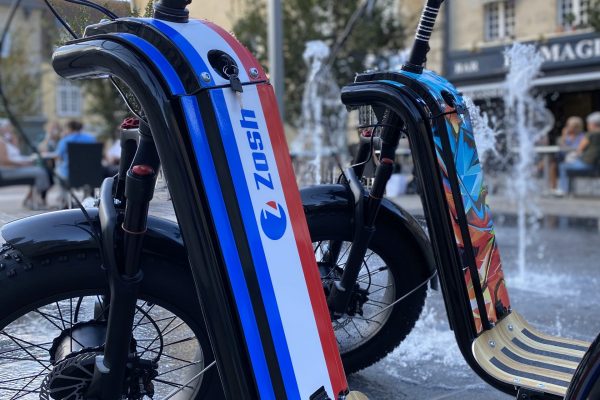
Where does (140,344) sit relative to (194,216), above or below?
below

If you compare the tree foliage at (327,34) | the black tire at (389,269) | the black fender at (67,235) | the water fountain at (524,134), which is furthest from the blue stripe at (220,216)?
the tree foliage at (327,34)

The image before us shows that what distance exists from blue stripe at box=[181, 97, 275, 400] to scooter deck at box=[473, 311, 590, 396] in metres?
0.99

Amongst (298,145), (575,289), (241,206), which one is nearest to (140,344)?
(241,206)

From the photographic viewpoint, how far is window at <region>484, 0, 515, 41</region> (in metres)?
20.1

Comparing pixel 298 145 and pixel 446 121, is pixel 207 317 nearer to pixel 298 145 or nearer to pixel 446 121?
pixel 446 121

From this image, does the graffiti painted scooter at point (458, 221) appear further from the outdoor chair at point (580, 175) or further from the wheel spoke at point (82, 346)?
the outdoor chair at point (580, 175)

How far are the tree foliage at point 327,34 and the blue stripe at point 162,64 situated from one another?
17661 millimetres

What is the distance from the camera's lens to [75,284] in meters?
1.90

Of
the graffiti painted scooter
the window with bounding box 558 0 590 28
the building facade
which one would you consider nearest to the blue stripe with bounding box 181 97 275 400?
the graffiti painted scooter

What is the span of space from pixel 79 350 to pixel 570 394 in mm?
1204

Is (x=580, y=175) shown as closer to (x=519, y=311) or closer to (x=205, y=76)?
(x=519, y=311)

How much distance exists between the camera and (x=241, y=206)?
5.42 feet

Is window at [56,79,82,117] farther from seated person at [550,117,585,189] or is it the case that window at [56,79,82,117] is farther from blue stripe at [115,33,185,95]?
blue stripe at [115,33,185,95]

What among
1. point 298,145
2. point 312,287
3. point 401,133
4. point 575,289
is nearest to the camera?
point 312,287
